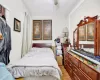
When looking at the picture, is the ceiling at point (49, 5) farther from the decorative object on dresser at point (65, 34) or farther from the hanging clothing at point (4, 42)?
the hanging clothing at point (4, 42)

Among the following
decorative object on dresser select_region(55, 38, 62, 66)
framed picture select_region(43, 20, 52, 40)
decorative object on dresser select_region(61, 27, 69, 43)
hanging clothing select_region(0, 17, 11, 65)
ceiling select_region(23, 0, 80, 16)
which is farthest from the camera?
framed picture select_region(43, 20, 52, 40)

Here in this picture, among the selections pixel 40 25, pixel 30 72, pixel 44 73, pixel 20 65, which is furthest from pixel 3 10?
pixel 40 25

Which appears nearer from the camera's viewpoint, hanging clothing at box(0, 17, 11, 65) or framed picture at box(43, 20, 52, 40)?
hanging clothing at box(0, 17, 11, 65)

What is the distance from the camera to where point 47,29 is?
221 inches

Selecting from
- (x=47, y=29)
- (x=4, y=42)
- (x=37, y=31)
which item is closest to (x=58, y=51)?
(x=47, y=29)

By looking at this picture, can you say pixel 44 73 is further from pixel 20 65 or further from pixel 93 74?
pixel 93 74

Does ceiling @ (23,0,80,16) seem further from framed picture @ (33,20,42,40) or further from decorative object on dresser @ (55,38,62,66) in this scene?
decorative object on dresser @ (55,38,62,66)

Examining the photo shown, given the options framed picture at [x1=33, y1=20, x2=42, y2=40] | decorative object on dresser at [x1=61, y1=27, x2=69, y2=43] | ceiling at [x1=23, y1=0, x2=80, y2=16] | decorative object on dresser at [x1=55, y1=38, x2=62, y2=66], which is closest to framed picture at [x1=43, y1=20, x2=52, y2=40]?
framed picture at [x1=33, y1=20, x2=42, y2=40]

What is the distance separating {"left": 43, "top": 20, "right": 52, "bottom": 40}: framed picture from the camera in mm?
5602

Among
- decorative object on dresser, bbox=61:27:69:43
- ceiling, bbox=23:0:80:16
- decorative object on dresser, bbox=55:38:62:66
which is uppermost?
ceiling, bbox=23:0:80:16

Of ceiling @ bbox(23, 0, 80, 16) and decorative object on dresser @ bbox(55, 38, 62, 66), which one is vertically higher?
ceiling @ bbox(23, 0, 80, 16)

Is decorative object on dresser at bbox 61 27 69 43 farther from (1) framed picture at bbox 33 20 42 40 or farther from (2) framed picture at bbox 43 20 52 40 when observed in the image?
(1) framed picture at bbox 33 20 42 40

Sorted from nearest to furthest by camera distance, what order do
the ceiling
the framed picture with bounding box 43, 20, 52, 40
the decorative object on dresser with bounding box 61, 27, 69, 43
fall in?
1. the ceiling
2. the decorative object on dresser with bounding box 61, 27, 69, 43
3. the framed picture with bounding box 43, 20, 52, 40

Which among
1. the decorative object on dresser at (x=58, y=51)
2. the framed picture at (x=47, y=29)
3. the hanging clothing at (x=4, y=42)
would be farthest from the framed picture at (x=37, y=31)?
the hanging clothing at (x=4, y=42)
